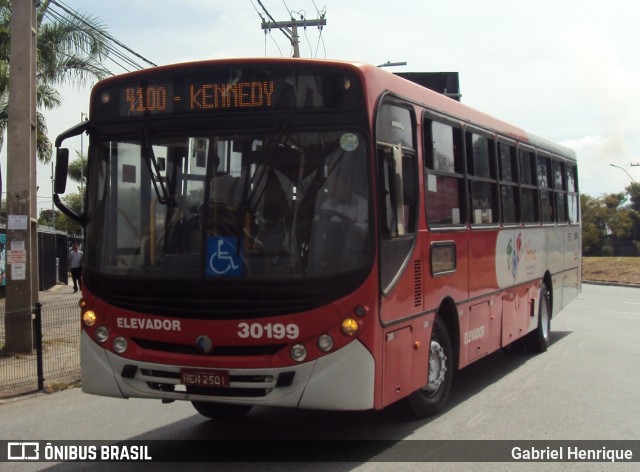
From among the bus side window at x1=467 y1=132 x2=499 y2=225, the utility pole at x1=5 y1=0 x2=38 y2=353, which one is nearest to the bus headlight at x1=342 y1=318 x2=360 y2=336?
the bus side window at x1=467 y1=132 x2=499 y2=225

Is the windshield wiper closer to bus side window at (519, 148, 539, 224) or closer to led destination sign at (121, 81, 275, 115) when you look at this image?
led destination sign at (121, 81, 275, 115)

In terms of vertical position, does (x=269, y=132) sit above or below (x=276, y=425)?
above

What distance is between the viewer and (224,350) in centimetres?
597

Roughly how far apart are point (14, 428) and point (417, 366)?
4121 mm

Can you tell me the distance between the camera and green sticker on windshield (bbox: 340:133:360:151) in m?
6.04

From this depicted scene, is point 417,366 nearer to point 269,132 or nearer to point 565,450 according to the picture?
point 565,450

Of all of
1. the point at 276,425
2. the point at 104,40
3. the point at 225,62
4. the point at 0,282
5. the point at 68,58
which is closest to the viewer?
the point at 225,62

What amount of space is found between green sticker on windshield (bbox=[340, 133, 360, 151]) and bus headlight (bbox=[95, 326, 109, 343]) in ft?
8.21

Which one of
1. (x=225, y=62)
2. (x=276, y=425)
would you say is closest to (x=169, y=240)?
(x=225, y=62)

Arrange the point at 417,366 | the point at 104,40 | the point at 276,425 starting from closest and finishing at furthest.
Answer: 1. the point at 417,366
2. the point at 276,425
3. the point at 104,40

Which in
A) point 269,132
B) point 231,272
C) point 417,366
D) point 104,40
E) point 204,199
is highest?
point 104,40

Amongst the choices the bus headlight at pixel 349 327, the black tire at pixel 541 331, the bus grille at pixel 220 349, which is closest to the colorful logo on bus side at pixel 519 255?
the black tire at pixel 541 331

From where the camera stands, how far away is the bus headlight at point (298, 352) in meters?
5.83

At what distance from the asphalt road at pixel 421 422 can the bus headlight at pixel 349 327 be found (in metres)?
1.08
